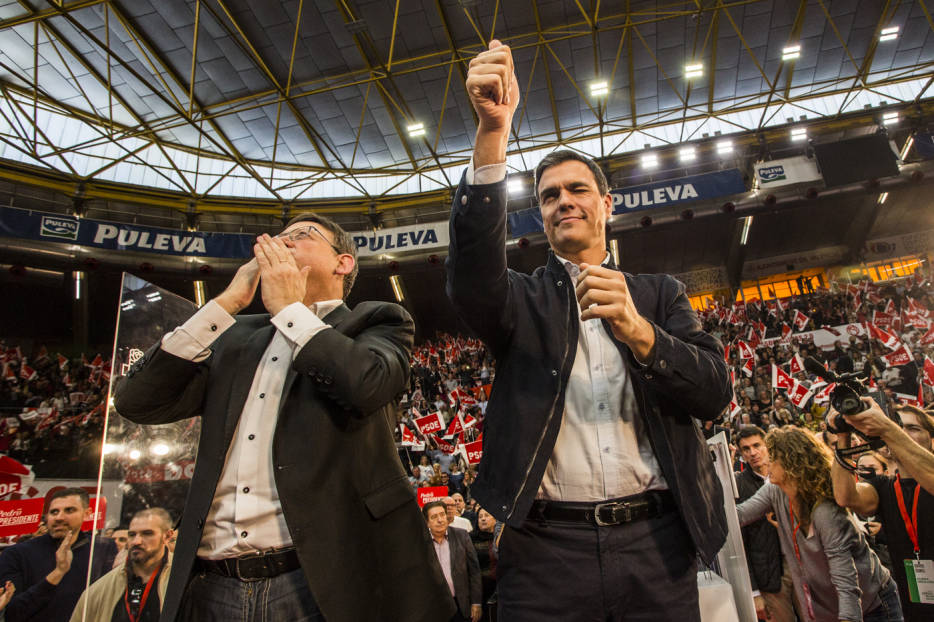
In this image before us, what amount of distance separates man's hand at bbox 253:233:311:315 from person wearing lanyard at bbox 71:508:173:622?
6.20ft

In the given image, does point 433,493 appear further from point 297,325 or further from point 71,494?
point 297,325

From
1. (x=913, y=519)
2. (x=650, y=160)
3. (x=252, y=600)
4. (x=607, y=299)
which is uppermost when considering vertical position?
(x=650, y=160)

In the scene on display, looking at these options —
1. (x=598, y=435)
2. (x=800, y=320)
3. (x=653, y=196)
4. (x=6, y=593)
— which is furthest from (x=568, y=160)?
(x=800, y=320)

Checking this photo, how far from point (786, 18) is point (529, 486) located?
1382cm

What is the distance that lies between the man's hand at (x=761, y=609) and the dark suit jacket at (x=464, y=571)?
2584mm

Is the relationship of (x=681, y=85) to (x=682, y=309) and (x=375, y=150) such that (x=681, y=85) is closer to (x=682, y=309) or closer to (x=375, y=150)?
(x=375, y=150)

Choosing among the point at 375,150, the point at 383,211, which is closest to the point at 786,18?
the point at 375,150

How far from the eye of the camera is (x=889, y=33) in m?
11.3

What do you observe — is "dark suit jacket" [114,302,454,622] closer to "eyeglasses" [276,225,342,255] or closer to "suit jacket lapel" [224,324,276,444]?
"suit jacket lapel" [224,324,276,444]

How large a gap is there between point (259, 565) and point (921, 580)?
3.13 m

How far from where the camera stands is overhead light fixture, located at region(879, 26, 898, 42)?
11172mm

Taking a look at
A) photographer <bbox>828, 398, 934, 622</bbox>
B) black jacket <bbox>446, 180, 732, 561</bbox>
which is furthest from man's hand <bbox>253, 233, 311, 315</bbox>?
photographer <bbox>828, 398, 934, 622</bbox>

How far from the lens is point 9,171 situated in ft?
41.3

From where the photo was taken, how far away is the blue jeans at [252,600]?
3.90 feet
